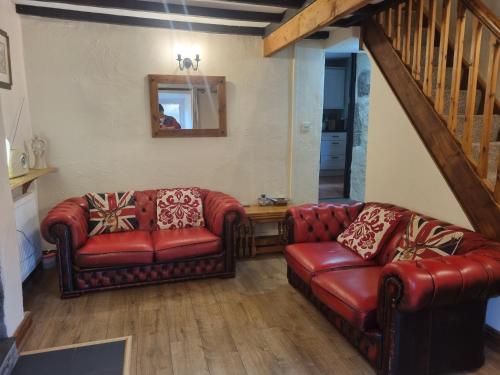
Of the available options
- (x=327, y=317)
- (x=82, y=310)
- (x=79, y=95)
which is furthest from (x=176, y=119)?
(x=327, y=317)

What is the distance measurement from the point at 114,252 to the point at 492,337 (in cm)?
283

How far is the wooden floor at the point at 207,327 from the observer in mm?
2160

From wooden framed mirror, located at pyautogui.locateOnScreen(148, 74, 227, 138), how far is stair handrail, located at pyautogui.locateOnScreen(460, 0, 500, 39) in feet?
7.87

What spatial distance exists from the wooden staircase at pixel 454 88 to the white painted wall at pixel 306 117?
3.07 ft

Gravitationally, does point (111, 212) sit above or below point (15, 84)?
below

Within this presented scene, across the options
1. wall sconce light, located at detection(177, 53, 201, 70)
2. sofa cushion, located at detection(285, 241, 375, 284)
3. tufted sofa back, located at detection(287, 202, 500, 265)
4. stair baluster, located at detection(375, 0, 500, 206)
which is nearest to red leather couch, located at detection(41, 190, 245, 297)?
tufted sofa back, located at detection(287, 202, 500, 265)

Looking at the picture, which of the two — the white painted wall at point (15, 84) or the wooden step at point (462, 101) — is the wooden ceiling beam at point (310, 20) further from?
the white painted wall at point (15, 84)

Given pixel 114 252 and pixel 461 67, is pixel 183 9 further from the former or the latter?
pixel 461 67

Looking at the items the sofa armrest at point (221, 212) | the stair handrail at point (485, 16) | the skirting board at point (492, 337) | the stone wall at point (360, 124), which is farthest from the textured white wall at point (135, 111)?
the skirting board at point (492, 337)

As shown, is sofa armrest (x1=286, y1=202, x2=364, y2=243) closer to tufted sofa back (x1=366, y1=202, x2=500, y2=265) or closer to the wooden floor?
tufted sofa back (x1=366, y1=202, x2=500, y2=265)

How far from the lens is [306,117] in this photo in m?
4.24

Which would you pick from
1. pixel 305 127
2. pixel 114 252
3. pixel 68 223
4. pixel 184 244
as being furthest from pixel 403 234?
pixel 68 223

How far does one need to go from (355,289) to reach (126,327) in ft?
5.31

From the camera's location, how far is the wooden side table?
3.86m
